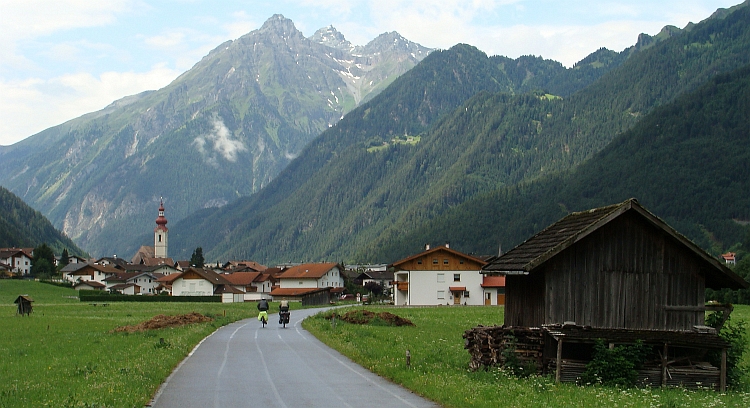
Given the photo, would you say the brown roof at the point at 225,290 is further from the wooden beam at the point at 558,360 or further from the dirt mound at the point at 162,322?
the wooden beam at the point at 558,360

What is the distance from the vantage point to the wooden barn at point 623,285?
28.0 m

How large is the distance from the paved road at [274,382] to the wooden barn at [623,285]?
5893 millimetres

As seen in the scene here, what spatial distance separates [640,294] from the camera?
95.5ft

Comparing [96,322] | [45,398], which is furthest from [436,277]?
[45,398]

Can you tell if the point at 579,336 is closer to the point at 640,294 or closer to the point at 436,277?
the point at 640,294

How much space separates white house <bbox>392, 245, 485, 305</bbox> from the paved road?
75.4m

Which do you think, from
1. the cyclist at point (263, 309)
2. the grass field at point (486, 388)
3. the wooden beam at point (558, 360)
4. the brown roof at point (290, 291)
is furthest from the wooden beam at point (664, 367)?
the brown roof at point (290, 291)

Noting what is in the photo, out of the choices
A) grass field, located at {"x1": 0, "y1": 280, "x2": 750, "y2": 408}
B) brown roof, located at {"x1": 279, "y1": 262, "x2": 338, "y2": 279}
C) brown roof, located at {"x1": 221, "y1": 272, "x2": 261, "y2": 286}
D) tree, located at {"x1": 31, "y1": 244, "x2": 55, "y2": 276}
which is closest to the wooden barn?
grass field, located at {"x1": 0, "y1": 280, "x2": 750, "y2": 408}

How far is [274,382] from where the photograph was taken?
26078 millimetres

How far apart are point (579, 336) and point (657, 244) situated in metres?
4.64

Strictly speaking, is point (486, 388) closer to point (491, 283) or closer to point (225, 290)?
point (491, 283)

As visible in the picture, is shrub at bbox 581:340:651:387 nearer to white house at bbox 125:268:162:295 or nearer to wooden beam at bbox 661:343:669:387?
wooden beam at bbox 661:343:669:387

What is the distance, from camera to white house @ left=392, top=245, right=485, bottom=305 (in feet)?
375

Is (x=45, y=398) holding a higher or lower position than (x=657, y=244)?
lower
